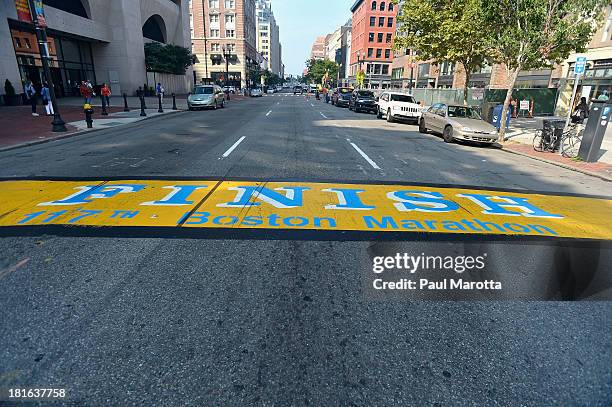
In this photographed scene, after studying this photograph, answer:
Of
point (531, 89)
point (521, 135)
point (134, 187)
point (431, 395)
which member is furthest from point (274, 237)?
point (531, 89)

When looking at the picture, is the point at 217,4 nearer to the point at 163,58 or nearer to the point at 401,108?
the point at 163,58

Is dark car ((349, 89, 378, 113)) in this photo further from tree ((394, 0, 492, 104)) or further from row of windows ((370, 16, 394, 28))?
row of windows ((370, 16, 394, 28))

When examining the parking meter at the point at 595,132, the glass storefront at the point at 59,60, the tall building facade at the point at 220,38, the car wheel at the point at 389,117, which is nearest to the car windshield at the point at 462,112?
the parking meter at the point at 595,132

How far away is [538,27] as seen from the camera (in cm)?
1309

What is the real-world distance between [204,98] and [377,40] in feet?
242

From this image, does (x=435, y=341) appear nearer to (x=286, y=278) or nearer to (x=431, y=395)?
(x=431, y=395)

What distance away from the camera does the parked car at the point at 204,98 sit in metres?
27.7

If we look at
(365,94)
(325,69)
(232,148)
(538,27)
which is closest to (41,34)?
(232,148)

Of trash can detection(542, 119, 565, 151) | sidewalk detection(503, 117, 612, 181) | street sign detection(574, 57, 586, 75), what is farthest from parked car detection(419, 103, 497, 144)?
street sign detection(574, 57, 586, 75)

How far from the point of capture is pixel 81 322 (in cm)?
271

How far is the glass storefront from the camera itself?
26594 millimetres

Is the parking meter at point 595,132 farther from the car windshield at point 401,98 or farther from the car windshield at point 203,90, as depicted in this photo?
the car windshield at point 203,90

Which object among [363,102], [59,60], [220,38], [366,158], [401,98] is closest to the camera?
[366,158]

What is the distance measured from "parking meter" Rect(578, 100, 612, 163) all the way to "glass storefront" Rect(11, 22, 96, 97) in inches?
1337
